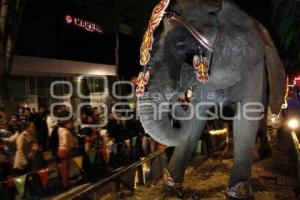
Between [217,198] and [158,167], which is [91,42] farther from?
[217,198]

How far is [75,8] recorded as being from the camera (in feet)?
74.2

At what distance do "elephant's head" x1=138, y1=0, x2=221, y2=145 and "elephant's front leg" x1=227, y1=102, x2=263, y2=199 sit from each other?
816mm

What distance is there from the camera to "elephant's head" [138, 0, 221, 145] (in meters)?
4.98

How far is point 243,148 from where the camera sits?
5.55 m

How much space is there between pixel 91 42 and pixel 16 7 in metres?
13.6

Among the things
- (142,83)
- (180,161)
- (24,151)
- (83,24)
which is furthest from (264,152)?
(83,24)

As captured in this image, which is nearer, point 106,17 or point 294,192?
point 294,192

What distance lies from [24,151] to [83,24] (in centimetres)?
1524

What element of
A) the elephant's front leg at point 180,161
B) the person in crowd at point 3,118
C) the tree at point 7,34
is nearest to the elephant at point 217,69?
the elephant's front leg at point 180,161

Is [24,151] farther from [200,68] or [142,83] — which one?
[200,68]

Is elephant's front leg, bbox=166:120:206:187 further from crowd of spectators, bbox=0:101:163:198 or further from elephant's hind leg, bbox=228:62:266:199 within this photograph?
crowd of spectators, bbox=0:101:163:198

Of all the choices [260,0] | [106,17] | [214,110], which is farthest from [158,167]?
[106,17]

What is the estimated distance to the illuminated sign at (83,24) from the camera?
21516 mm

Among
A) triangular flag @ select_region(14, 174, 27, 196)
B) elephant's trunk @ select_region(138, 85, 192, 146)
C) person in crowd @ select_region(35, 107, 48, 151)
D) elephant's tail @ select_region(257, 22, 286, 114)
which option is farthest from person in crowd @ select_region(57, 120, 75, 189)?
elephant's tail @ select_region(257, 22, 286, 114)
